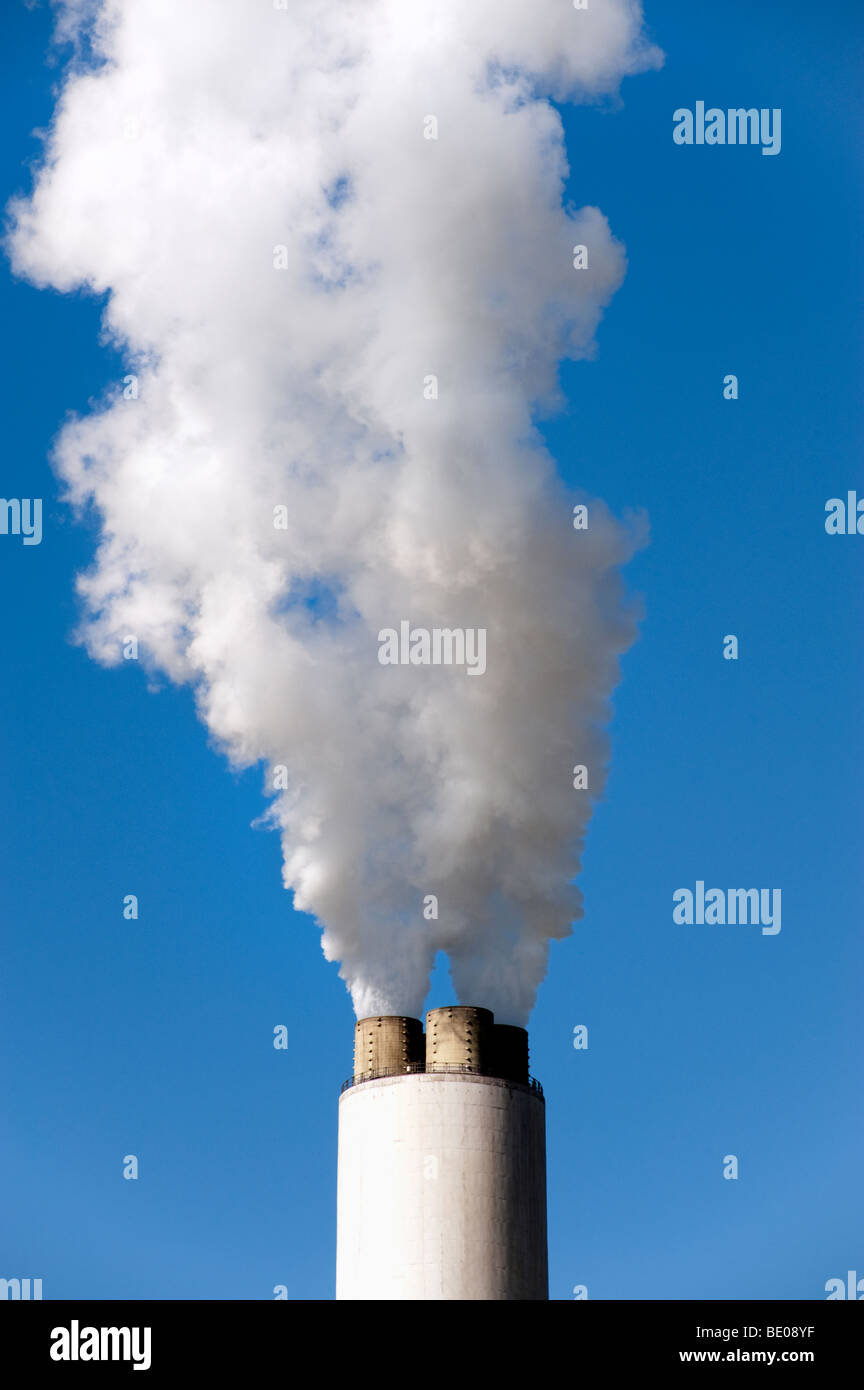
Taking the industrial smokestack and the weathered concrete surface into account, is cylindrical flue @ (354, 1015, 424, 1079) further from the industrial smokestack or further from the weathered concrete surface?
the weathered concrete surface

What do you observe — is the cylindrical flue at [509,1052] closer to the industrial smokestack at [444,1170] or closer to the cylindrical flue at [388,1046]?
the industrial smokestack at [444,1170]

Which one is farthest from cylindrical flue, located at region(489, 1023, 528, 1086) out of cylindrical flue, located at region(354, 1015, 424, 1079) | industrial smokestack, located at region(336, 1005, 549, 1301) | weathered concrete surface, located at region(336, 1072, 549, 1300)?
cylindrical flue, located at region(354, 1015, 424, 1079)

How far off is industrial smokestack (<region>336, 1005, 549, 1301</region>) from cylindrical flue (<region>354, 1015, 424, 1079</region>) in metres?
0.05

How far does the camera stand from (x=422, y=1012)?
7400cm

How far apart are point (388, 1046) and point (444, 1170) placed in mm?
5312

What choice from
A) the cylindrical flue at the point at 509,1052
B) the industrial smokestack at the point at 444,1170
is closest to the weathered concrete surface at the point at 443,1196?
the industrial smokestack at the point at 444,1170

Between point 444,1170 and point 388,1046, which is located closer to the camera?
point 444,1170

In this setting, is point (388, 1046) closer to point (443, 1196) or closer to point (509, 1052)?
point (509, 1052)

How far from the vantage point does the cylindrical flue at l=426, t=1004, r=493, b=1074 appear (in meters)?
70.6

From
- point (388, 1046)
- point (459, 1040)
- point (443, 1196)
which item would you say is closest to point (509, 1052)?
point (459, 1040)

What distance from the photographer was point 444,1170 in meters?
69.0
